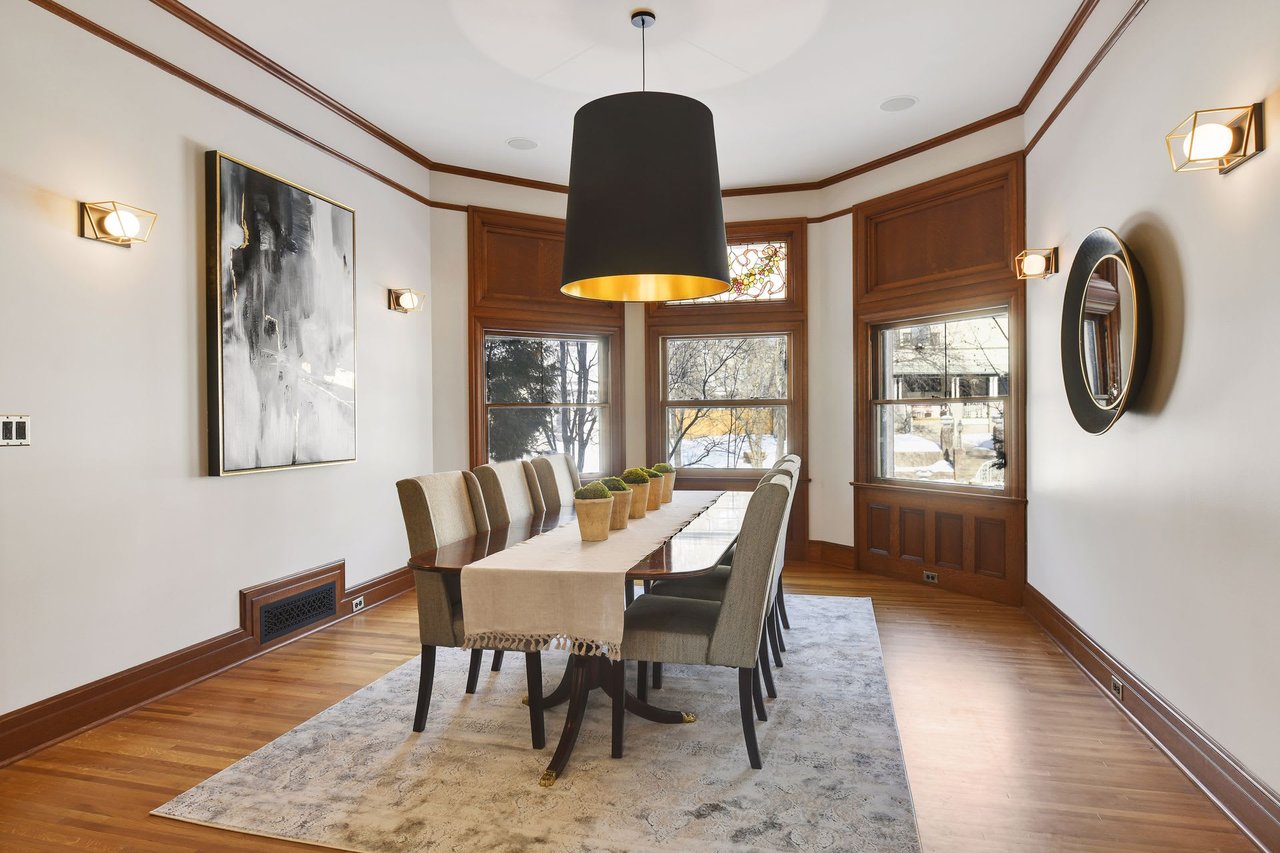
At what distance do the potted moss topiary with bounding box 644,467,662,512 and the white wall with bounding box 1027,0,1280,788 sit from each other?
1989 mm

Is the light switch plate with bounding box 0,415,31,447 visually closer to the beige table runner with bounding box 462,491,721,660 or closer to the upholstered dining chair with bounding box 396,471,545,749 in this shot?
the upholstered dining chair with bounding box 396,471,545,749

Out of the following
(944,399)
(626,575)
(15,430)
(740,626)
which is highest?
(944,399)

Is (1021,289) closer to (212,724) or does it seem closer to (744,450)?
(744,450)

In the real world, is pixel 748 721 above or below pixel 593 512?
below

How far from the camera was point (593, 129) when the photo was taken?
103 inches

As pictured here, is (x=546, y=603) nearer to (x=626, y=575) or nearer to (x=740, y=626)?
(x=626, y=575)

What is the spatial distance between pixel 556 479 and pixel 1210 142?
10.4 feet

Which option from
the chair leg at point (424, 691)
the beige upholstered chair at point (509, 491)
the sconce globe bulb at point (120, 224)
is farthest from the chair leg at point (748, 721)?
the sconce globe bulb at point (120, 224)

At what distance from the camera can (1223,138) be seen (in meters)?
2.11

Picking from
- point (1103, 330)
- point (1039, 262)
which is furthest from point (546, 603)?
point (1039, 262)

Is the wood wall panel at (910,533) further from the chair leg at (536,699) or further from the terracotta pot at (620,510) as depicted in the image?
the chair leg at (536,699)

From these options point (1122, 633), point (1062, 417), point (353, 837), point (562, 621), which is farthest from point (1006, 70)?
point (353, 837)

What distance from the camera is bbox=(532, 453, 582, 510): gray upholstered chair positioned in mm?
4027

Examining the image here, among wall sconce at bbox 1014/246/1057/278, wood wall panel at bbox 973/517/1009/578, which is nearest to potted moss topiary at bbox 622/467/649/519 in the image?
wall sconce at bbox 1014/246/1057/278
